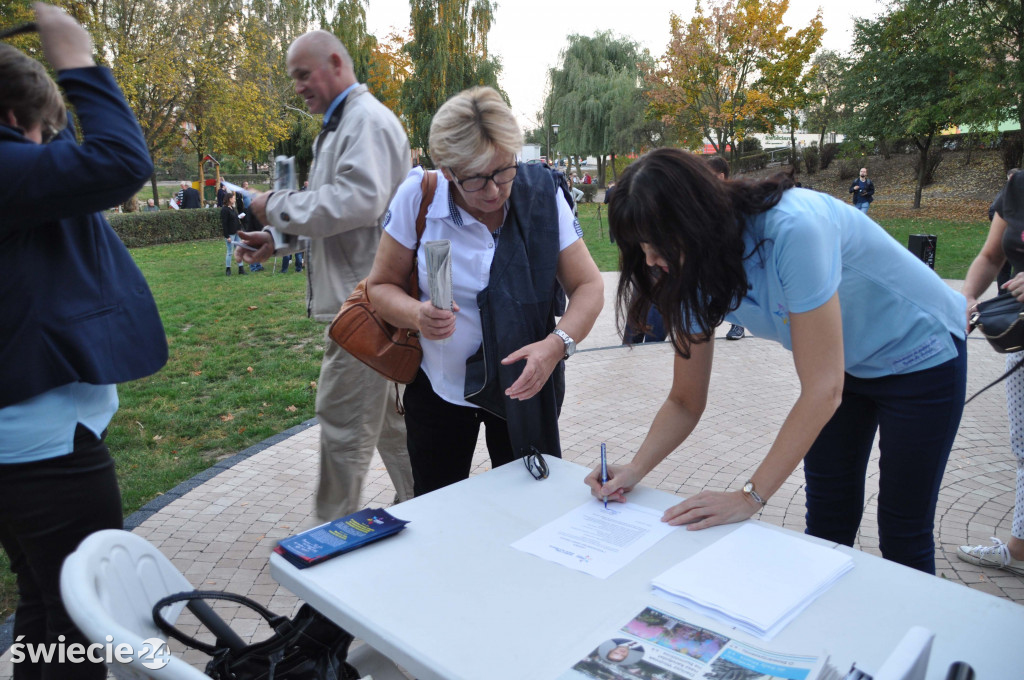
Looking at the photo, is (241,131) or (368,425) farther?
(241,131)

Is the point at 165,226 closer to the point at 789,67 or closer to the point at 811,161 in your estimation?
the point at 789,67

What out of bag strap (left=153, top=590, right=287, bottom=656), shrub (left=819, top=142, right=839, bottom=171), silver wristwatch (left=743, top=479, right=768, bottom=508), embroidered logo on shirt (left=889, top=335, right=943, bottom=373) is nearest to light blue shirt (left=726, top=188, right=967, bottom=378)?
embroidered logo on shirt (left=889, top=335, right=943, bottom=373)

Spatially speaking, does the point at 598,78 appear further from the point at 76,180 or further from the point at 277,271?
the point at 76,180

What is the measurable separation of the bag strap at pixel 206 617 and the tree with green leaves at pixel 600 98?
122 ft

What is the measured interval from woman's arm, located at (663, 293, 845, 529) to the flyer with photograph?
1.40ft

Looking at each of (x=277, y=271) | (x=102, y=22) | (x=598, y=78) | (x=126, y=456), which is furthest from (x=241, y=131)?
(x=126, y=456)

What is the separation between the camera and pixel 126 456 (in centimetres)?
482

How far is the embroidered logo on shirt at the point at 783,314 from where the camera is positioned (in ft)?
5.80

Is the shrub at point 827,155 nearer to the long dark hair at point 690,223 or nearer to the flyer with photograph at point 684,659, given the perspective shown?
the long dark hair at point 690,223

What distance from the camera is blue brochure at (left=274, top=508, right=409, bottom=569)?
1573mm

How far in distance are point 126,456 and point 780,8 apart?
26.3 m

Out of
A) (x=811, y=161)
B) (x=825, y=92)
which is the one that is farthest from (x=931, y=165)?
(x=825, y=92)

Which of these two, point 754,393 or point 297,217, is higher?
point 297,217

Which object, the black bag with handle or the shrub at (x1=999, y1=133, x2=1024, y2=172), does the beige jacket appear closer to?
the black bag with handle
